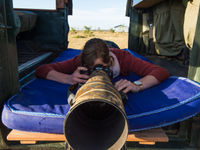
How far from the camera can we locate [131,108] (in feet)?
5.33

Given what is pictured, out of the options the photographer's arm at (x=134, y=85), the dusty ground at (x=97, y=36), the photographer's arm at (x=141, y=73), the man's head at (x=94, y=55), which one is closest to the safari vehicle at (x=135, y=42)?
the photographer's arm at (x=141, y=73)

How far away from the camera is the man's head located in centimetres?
192

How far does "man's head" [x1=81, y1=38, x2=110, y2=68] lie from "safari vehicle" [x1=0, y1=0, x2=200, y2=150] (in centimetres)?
74

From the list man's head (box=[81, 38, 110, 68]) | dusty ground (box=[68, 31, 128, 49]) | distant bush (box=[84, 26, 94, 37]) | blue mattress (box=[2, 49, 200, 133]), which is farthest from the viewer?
distant bush (box=[84, 26, 94, 37])

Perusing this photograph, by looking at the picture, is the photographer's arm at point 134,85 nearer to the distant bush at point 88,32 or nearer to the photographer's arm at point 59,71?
the photographer's arm at point 59,71

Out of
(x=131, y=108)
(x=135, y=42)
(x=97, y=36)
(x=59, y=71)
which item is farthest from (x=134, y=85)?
(x=97, y=36)

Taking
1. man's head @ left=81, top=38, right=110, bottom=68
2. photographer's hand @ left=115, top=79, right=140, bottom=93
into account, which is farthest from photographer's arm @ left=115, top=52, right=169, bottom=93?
man's head @ left=81, top=38, right=110, bottom=68

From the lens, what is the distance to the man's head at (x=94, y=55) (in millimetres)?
1915

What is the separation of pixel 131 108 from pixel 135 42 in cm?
540

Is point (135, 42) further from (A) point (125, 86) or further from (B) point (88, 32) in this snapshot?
(B) point (88, 32)

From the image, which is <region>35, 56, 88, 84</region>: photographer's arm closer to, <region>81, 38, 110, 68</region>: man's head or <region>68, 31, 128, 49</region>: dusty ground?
<region>81, 38, 110, 68</region>: man's head

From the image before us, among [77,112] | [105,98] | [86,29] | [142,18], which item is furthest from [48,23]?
[86,29]

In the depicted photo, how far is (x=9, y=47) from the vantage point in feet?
5.90

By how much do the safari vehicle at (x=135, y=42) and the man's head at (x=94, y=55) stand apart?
2.41 ft
